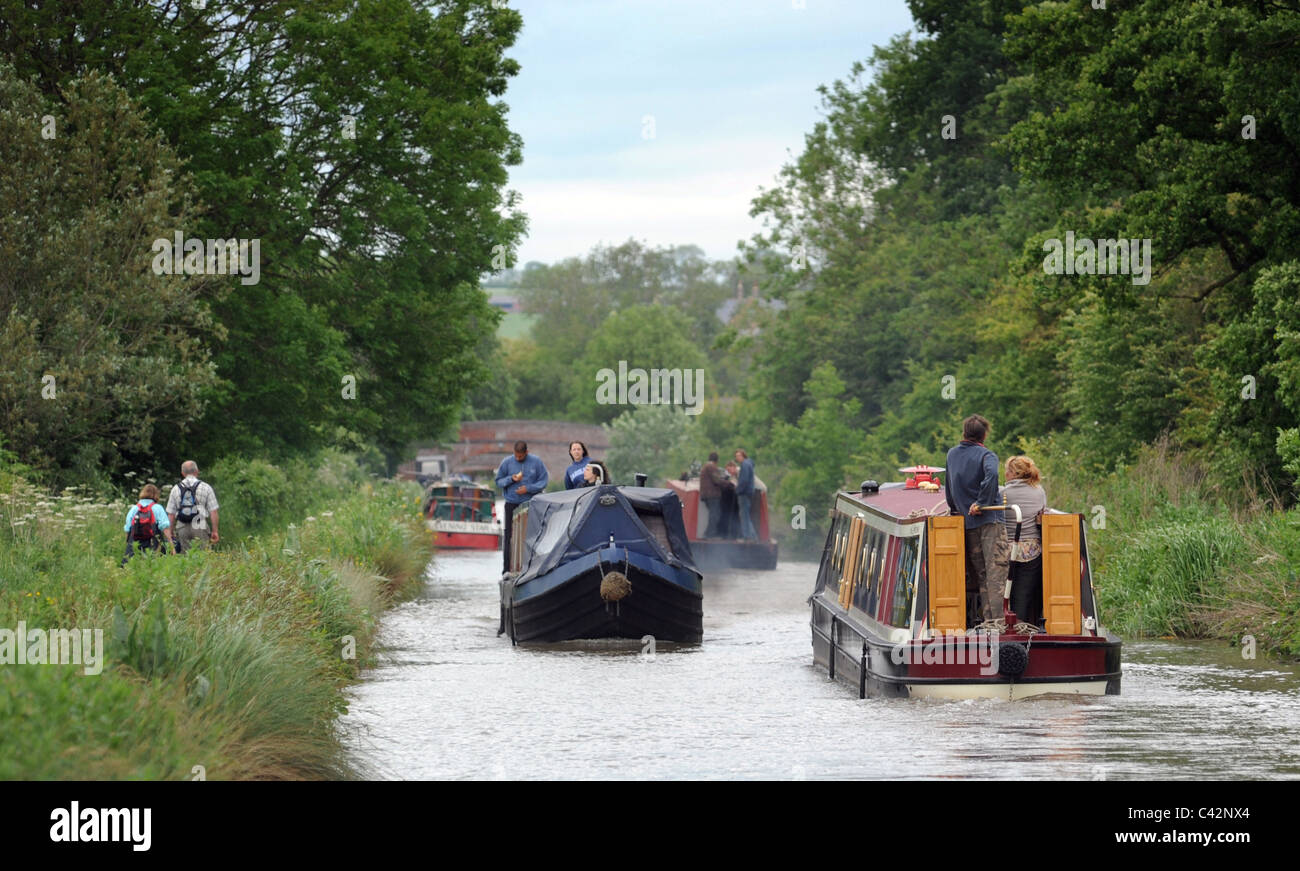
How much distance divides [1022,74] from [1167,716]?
32.0 metres

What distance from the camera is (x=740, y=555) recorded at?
37.6 metres

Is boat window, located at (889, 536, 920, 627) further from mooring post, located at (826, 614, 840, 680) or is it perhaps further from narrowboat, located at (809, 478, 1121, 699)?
mooring post, located at (826, 614, 840, 680)

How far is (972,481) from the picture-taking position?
1462cm

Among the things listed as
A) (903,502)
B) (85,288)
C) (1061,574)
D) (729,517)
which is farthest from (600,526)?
(729,517)

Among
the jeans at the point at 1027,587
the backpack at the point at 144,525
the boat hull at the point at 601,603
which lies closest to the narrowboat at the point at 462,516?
the boat hull at the point at 601,603

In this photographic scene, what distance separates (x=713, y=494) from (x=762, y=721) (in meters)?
24.5

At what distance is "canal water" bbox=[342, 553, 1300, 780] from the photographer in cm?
1185

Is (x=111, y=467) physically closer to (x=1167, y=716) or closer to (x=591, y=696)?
(x=591, y=696)

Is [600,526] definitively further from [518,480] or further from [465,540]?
[465,540]

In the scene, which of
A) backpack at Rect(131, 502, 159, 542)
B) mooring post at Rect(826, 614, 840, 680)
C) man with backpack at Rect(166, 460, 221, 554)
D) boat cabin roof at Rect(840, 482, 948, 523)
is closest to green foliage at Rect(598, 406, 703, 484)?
man with backpack at Rect(166, 460, 221, 554)

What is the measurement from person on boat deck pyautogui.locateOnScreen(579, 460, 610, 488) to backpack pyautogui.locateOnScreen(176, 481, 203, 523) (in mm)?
4586

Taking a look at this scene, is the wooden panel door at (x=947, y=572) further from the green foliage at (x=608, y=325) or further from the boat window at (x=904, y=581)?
the green foliage at (x=608, y=325)

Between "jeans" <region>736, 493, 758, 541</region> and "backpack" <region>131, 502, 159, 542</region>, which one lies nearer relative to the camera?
"backpack" <region>131, 502, 159, 542</region>
